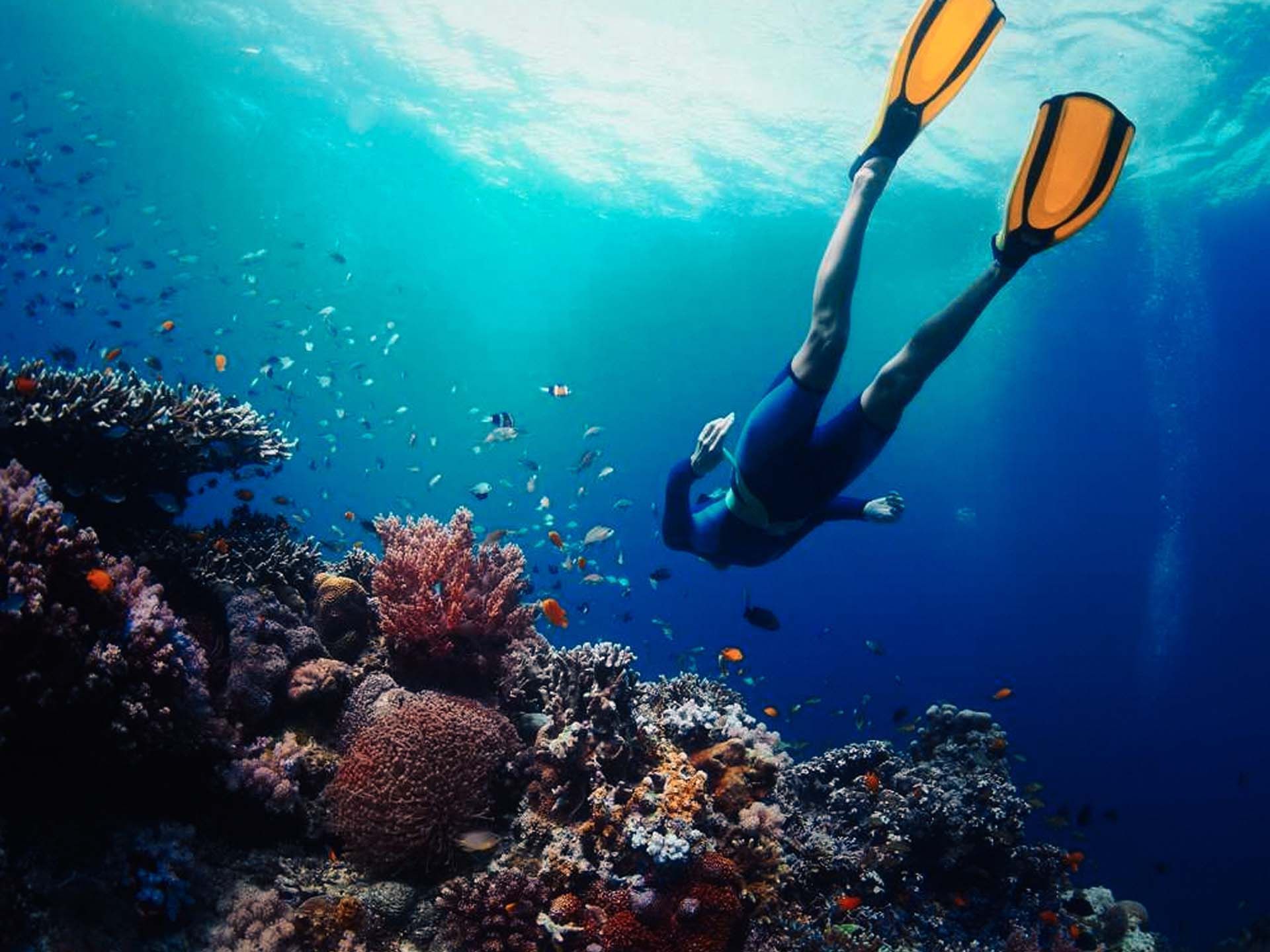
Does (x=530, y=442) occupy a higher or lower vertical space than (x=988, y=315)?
higher

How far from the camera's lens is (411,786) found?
4762 millimetres

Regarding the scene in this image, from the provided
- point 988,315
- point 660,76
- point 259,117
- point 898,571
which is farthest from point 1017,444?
point 259,117

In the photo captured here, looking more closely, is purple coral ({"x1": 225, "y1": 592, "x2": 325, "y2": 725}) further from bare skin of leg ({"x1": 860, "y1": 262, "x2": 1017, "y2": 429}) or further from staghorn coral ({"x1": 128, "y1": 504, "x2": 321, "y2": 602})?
bare skin of leg ({"x1": 860, "y1": 262, "x2": 1017, "y2": 429})

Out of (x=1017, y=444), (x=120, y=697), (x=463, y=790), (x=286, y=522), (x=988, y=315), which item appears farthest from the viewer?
(x=1017, y=444)

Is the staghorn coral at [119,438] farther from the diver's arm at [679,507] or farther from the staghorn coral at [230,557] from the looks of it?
the diver's arm at [679,507]

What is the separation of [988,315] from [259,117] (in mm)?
47984

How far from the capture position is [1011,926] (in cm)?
708

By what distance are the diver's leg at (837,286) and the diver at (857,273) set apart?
1 cm

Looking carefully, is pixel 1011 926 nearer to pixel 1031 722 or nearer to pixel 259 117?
pixel 259 117

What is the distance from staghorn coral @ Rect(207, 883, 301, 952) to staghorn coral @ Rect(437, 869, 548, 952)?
35.4 inches

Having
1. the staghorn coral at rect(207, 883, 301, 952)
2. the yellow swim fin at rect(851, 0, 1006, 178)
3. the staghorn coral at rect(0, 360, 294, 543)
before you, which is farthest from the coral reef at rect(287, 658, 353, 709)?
the yellow swim fin at rect(851, 0, 1006, 178)

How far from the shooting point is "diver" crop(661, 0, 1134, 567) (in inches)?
176

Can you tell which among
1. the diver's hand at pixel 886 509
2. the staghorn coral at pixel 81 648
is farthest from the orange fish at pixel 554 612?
the staghorn coral at pixel 81 648

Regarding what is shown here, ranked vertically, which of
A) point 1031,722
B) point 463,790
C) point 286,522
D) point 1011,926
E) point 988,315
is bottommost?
point 463,790
